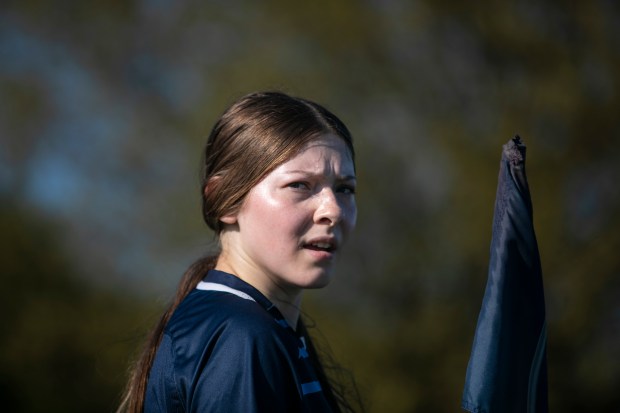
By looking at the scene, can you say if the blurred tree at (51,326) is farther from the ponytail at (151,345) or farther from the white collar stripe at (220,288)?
the white collar stripe at (220,288)

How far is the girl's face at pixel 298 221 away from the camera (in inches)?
65.9

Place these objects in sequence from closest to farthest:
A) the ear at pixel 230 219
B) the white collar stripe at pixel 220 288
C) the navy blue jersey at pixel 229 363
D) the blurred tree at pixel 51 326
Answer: the navy blue jersey at pixel 229 363, the white collar stripe at pixel 220 288, the ear at pixel 230 219, the blurred tree at pixel 51 326

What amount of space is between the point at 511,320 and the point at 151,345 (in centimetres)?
86

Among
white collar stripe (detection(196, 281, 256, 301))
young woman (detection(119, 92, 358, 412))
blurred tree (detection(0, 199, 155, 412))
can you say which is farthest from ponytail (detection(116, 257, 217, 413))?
blurred tree (detection(0, 199, 155, 412))

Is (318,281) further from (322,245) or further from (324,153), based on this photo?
Result: (324,153)

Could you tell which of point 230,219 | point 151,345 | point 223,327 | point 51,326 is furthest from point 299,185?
point 51,326

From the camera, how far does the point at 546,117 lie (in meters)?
5.07

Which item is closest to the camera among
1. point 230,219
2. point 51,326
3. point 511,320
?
point 511,320

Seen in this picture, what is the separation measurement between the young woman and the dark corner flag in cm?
34

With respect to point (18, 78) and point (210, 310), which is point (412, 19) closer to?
point (18, 78)

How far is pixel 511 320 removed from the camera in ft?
5.10

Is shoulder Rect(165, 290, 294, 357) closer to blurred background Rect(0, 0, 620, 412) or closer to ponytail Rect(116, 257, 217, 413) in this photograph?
ponytail Rect(116, 257, 217, 413)

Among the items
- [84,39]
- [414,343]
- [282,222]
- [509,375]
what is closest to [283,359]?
[282,222]

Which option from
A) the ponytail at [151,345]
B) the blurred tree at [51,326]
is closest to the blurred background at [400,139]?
the blurred tree at [51,326]
